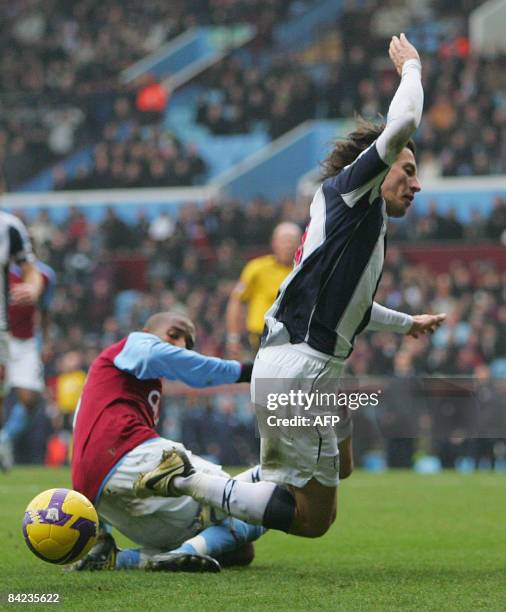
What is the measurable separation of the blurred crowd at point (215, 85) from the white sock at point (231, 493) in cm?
1830

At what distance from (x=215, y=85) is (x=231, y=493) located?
77.6ft

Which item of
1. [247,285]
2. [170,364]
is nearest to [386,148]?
[170,364]

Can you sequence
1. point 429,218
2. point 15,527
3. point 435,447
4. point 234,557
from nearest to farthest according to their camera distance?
point 234,557
point 15,527
point 435,447
point 429,218

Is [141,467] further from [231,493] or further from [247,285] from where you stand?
[247,285]

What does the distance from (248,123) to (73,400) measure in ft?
37.1

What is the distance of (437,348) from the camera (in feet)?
56.4

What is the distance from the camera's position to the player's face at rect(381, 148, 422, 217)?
17.8 ft

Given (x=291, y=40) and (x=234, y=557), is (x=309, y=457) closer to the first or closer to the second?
(x=234, y=557)

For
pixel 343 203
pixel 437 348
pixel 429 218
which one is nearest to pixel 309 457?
pixel 343 203

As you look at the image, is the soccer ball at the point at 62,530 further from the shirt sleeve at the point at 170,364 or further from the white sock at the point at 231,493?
the shirt sleeve at the point at 170,364

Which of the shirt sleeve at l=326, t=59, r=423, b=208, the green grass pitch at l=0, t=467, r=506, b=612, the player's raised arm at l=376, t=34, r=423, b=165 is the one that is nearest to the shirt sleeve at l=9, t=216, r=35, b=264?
the green grass pitch at l=0, t=467, r=506, b=612

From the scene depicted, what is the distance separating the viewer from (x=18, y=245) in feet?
32.8

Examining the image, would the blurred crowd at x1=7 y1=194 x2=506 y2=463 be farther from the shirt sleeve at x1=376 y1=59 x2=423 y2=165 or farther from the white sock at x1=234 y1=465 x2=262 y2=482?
the shirt sleeve at x1=376 y1=59 x2=423 y2=165

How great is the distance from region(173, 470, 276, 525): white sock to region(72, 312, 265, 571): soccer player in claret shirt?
38 cm
